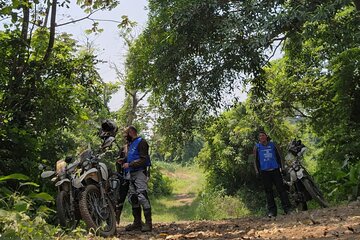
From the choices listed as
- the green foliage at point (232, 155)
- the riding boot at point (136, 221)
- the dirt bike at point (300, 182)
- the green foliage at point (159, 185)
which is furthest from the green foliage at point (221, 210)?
the green foliage at point (159, 185)

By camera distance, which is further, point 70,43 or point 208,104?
point 208,104

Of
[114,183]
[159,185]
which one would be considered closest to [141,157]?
[114,183]

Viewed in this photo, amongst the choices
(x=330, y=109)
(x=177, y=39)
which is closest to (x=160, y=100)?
(x=177, y=39)

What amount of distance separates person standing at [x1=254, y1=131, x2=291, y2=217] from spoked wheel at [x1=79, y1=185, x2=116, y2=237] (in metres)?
3.40

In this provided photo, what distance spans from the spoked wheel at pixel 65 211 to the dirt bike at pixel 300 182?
4605 millimetres

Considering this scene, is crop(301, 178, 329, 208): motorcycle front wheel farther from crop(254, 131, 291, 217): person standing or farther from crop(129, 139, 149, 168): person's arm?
crop(129, 139, 149, 168): person's arm

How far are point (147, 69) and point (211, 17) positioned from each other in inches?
101

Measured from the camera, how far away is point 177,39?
10055 millimetres

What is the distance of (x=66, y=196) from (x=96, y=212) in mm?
427

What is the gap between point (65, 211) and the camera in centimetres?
568

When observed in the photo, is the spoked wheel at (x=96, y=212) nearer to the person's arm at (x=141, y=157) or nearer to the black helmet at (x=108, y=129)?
the person's arm at (x=141, y=157)

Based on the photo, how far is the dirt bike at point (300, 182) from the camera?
28.2 feet

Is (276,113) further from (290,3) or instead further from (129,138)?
(129,138)

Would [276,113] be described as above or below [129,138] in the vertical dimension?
above
